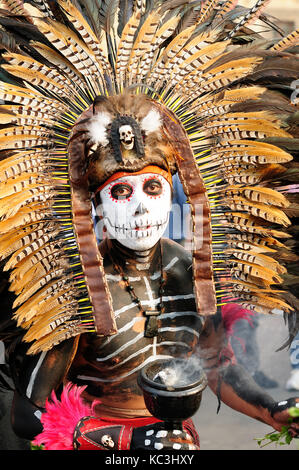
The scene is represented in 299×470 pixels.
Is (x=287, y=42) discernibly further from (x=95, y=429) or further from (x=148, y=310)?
(x=95, y=429)

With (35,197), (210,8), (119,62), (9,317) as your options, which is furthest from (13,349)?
(210,8)

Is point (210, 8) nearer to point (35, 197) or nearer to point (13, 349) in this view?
point (35, 197)

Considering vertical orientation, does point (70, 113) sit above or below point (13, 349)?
above

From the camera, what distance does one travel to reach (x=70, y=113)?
260 cm

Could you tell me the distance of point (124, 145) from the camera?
8.23ft

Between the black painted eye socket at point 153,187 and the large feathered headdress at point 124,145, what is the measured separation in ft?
0.30

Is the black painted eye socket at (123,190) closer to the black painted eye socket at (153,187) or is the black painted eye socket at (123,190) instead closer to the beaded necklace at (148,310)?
the black painted eye socket at (153,187)

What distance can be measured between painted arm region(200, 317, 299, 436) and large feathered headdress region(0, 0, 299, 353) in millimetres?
280

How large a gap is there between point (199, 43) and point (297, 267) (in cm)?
111

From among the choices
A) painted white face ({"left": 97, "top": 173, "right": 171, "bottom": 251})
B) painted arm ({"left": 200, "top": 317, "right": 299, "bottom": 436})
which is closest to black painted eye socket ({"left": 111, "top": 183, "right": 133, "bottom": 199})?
painted white face ({"left": 97, "top": 173, "right": 171, "bottom": 251})

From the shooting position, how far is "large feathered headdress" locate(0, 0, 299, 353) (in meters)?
2.52

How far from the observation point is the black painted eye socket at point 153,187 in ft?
8.38

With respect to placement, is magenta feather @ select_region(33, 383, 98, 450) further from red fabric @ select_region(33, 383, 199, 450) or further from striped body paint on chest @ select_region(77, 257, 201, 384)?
striped body paint on chest @ select_region(77, 257, 201, 384)
